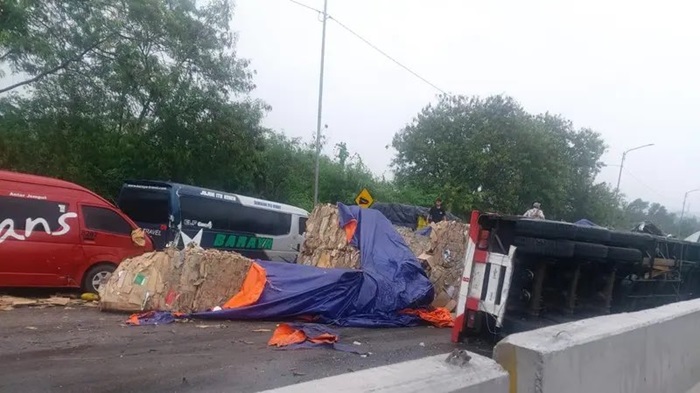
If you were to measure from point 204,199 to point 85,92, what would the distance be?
5.38 metres

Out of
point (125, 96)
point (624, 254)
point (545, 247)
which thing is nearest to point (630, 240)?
point (624, 254)

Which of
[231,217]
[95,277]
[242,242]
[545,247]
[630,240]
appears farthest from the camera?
[242,242]

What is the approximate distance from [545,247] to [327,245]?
17.8 ft

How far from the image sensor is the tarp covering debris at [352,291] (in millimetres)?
9562

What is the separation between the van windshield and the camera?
1299 centimetres

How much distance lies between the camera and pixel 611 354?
12.1 feet

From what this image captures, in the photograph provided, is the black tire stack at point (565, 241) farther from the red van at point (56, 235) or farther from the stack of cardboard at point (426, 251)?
the red van at point (56, 235)

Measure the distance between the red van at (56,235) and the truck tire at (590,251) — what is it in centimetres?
797

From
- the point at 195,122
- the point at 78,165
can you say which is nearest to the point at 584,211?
the point at 195,122

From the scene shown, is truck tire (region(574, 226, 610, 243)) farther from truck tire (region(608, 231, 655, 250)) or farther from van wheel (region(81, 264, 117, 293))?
van wheel (region(81, 264, 117, 293))

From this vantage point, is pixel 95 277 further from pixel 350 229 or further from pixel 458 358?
pixel 458 358

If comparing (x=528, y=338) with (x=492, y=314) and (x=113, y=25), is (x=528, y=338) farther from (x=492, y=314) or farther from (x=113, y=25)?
(x=113, y=25)

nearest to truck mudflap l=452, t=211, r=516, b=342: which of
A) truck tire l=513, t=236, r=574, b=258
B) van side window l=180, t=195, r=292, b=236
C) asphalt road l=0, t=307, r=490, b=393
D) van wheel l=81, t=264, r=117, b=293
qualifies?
truck tire l=513, t=236, r=574, b=258

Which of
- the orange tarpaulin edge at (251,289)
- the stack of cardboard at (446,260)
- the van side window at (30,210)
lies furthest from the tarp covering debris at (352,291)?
the van side window at (30,210)
